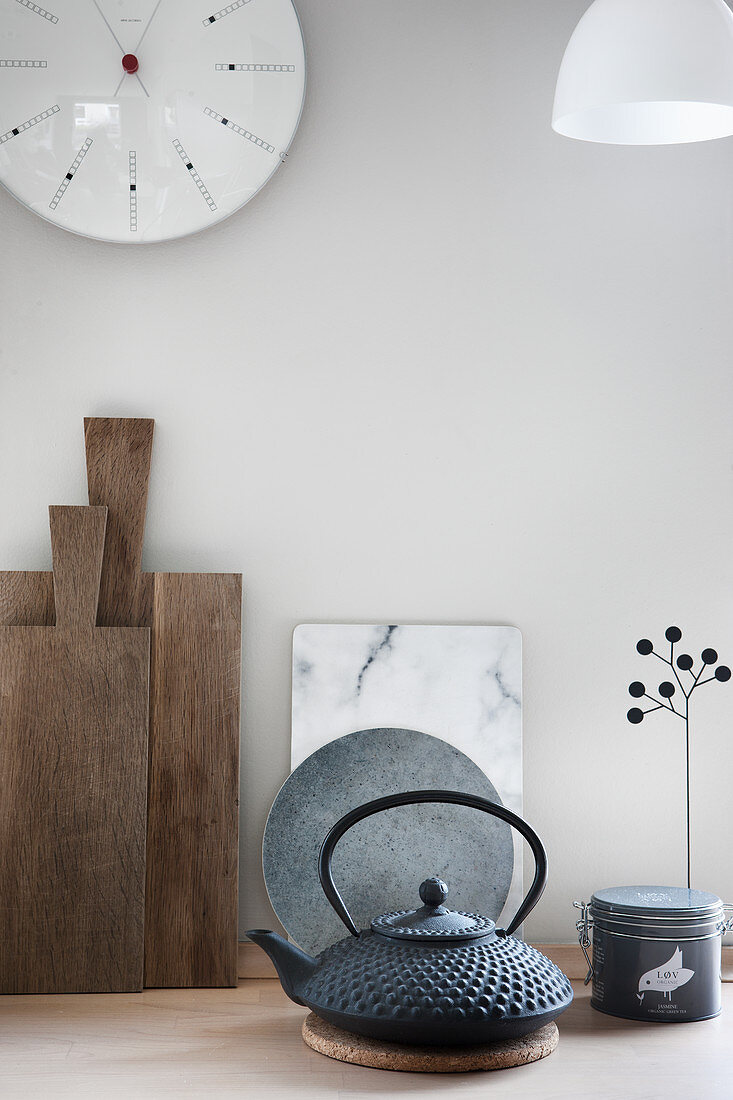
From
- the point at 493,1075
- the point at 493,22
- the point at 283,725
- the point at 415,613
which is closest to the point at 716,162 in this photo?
the point at 493,22

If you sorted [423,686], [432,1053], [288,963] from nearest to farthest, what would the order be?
1. [432,1053]
2. [288,963]
3. [423,686]

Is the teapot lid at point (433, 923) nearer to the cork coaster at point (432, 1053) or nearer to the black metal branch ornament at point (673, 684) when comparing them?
the cork coaster at point (432, 1053)

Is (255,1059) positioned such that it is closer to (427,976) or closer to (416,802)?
(427,976)

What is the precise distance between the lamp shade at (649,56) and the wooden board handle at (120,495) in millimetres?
649

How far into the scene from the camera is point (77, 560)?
1.25 meters

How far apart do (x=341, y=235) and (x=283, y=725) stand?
2.16 ft

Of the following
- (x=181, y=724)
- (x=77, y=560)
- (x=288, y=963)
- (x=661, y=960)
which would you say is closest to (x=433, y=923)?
(x=288, y=963)

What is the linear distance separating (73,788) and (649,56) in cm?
103

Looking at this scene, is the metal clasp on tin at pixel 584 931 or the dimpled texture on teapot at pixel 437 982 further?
the metal clasp on tin at pixel 584 931

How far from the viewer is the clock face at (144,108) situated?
4.23 ft

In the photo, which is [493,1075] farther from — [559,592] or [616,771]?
[559,592]

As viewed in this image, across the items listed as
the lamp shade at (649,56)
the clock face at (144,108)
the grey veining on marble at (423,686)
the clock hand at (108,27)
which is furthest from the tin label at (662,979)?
the clock hand at (108,27)

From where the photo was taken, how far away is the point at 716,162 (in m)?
1.41

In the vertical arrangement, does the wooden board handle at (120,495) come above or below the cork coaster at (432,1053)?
above
